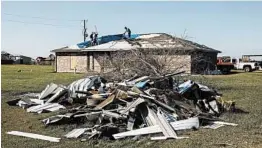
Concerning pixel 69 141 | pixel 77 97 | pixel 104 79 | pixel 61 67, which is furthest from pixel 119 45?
pixel 69 141

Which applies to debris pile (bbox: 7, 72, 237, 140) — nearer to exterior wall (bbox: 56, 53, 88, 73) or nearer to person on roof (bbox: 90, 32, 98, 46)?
exterior wall (bbox: 56, 53, 88, 73)

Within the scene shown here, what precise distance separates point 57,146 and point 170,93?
5.50 m

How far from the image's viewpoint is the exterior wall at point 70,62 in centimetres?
4109

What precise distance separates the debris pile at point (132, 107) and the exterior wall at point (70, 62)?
25.1 meters

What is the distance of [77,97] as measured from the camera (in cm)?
1435

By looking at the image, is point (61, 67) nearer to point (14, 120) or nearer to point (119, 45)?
point (119, 45)

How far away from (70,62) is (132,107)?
32459mm

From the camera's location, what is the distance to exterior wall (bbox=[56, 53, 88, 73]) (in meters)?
41.1

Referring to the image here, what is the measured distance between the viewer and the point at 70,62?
4253 centimetres

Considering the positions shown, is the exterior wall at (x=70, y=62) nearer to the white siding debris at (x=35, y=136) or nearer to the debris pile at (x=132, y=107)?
the debris pile at (x=132, y=107)

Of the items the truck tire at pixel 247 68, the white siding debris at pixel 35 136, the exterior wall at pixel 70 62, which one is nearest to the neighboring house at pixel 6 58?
the exterior wall at pixel 70 62

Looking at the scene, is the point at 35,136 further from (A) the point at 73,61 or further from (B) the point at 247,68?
(B) the point at 247,68

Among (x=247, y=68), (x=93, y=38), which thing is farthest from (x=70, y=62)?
(x=247, y=68)

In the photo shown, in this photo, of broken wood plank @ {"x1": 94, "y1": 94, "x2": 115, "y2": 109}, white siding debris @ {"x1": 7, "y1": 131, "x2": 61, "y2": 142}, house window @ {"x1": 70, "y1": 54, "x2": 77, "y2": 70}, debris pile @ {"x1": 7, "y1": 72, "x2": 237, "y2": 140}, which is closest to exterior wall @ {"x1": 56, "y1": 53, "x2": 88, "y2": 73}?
house window @ {"x1": 70, "y1": 54, "x2": 77, "y2": 70}
